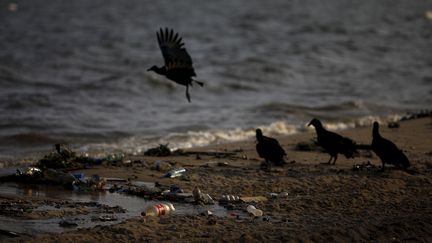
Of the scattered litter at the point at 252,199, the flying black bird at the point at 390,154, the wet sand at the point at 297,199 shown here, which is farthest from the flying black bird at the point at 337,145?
the scattered litter at the point at 252,199

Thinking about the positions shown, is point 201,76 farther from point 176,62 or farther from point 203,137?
point 176,62

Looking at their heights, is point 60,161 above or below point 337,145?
below

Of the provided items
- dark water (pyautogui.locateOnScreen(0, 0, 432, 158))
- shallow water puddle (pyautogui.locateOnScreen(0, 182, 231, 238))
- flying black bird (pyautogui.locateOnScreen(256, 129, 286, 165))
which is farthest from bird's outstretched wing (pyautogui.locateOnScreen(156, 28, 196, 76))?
shallow water puddle (pyautogui.locateOnScreen(0, 182, 231, 238))

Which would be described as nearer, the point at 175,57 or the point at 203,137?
the point at 175,57

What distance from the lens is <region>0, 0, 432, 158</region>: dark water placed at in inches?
601

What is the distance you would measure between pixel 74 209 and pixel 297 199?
235 cm

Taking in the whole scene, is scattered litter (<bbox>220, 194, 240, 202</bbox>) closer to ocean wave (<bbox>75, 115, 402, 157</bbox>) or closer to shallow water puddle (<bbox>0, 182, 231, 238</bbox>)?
shallow water puddle (<bbox>0, 182, 231, 238</bbox>)

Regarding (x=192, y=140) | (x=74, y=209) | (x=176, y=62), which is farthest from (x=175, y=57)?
(x=74, y=209)

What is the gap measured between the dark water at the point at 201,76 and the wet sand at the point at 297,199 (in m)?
2.91

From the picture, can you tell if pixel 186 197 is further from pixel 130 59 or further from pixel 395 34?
pixel 395 34

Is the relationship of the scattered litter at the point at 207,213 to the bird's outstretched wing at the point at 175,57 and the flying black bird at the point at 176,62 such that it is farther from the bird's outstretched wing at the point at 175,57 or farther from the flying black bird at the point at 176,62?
the bird's outstretched wing at the point at 175,57

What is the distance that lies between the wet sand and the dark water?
2914 millimetres

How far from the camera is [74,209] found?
26.6ft

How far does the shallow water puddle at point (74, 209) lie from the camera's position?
292 inches
